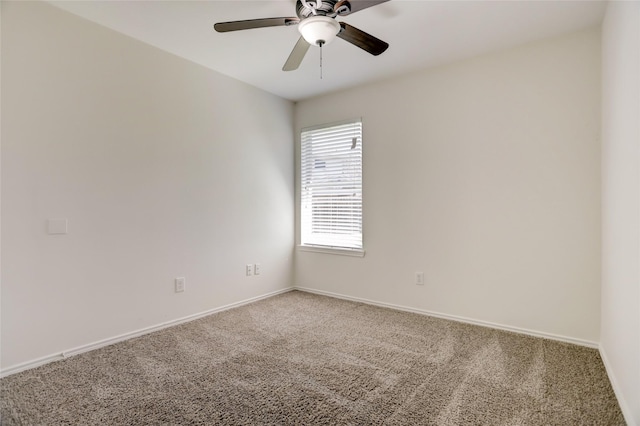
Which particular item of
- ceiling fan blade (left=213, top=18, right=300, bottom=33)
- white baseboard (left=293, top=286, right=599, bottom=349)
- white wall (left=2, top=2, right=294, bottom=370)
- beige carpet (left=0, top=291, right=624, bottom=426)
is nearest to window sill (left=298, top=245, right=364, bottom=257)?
white baseboard (left=293, top=286, right=599, bottom=349)

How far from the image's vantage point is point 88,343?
247 centimetres

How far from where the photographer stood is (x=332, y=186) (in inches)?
158

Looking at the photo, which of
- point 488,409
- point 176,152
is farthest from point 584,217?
point 176,152

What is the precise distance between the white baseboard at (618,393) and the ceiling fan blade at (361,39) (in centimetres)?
245

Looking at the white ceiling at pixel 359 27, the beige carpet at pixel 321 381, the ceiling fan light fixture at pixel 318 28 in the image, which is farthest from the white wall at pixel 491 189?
the ceiling fan light fixture at pixel 318 28

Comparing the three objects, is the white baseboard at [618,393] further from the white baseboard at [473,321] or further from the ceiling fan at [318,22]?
the ceiling fan at [318,22]

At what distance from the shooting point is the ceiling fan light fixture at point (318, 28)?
1.86 meters

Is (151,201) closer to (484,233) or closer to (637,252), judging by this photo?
(484,233)

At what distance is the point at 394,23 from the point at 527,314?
264 centimetres

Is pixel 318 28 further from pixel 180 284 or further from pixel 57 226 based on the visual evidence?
pixel 180 284

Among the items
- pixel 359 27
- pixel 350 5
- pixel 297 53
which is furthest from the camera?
pixel 359 27

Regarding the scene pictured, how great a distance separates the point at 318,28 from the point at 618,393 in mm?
2706

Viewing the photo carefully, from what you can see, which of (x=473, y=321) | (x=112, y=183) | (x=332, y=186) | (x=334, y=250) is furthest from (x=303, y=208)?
(x=473, y=321)

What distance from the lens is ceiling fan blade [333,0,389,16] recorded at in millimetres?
1722
